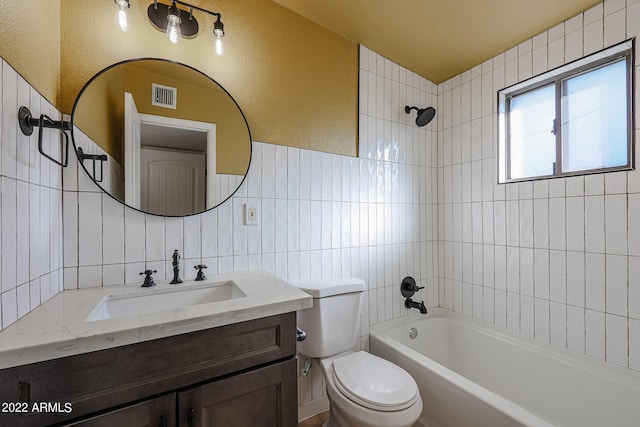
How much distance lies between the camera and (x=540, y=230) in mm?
1713

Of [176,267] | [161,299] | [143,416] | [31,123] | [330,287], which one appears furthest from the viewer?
[330,287]

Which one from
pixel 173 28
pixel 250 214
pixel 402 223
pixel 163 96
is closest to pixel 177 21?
pixel 173 28

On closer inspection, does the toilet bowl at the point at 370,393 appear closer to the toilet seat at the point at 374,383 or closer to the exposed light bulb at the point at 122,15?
the toilet seat at the point at 374,383

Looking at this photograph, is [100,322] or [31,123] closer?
[100,322]

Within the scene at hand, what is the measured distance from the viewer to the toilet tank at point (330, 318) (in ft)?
4.83

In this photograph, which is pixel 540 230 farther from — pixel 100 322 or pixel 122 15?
pixel 122 15

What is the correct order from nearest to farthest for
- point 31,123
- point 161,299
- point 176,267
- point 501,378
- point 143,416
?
point 143,416 → point 31,123 → point 161,299 → point 176,267 → point 501,378

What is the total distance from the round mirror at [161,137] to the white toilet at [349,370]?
30.8 inches

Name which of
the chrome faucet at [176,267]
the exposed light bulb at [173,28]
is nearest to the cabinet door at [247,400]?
the chrome faucet at [176,267]

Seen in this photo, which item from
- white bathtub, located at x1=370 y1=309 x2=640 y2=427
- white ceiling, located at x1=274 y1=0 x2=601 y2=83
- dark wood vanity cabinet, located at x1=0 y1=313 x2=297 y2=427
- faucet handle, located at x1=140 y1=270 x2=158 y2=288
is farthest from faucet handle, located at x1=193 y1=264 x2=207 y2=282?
white ceiling, located at x1=274 y1=0 x2=601 y2=83

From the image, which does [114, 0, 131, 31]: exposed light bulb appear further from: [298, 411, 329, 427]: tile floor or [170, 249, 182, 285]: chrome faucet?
[298, 411, 329, 427]: tile floor

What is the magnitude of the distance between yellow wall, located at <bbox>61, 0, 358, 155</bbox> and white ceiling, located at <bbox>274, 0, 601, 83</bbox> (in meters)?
0.14

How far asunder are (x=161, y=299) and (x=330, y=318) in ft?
2.75

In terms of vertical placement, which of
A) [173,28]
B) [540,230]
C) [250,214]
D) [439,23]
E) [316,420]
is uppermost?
[439,23]
